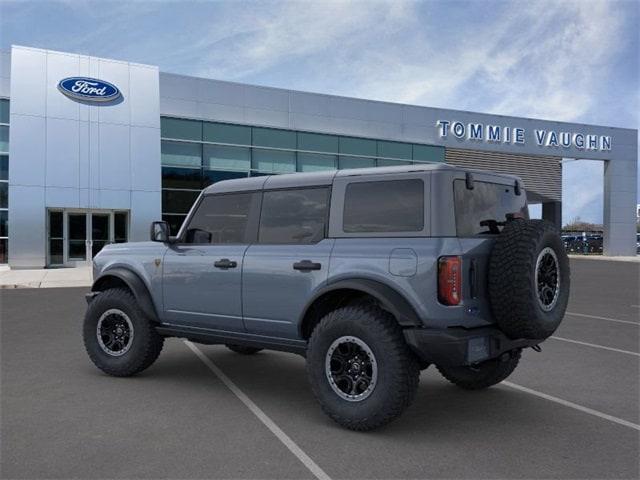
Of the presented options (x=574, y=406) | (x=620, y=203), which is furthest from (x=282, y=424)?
(x=620, y=203)

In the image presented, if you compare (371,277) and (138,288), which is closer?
(371,277)

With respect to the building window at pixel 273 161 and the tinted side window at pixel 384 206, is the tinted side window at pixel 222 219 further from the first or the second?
the building window at pixel 273 161

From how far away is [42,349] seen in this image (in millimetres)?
7512

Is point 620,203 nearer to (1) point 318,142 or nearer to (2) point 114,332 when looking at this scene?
(1) point 318,142

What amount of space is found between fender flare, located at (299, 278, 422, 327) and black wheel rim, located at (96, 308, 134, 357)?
107 inches

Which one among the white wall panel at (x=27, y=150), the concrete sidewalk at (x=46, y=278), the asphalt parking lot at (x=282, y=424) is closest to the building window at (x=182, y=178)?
the white wall panel at (x=27, y=150)

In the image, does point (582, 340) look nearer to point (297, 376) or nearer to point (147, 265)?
point (297, 376)

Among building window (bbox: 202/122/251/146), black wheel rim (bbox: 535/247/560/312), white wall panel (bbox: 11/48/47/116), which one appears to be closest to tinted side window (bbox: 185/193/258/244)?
black wheel rim (bbox: 535/247/560/312)

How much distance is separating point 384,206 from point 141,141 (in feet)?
68.5

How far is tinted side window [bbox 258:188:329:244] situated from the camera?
5059mm

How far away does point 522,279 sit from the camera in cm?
432

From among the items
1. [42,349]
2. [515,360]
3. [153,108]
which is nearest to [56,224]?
[153,108]

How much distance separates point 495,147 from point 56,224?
924 inches

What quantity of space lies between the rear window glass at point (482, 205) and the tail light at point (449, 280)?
0.36 metres
